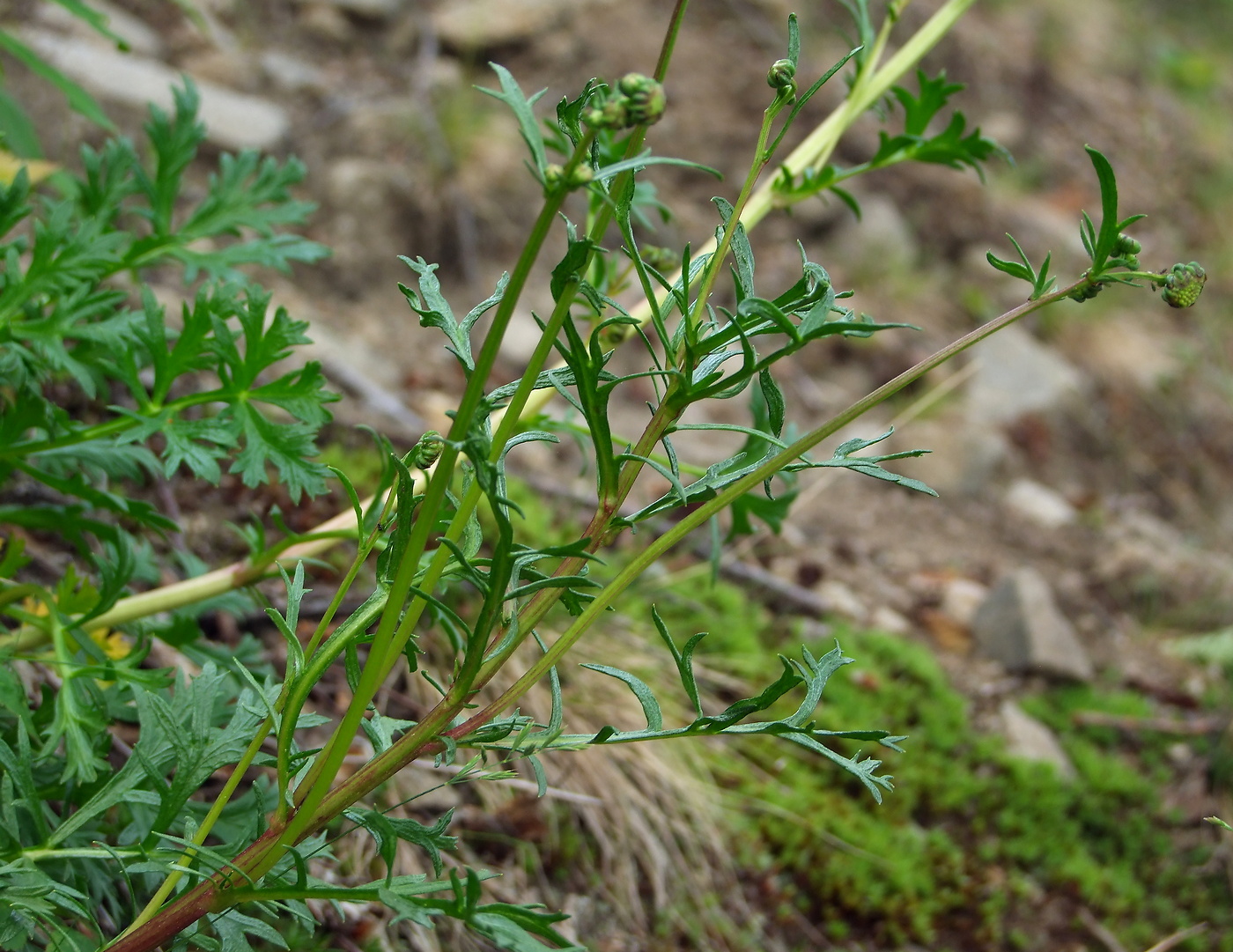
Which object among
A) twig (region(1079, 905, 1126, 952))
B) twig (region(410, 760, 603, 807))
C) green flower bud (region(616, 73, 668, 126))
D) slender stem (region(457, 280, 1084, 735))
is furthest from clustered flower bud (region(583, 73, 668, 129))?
twig (region(1079, 905, 1126, 952))

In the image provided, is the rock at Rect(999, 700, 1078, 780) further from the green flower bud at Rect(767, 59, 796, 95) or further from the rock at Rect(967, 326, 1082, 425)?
the green flower bud at Rect(767, 59, 796, 95)

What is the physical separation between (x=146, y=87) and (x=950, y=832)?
3.53m

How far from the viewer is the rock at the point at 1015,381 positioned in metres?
4.84

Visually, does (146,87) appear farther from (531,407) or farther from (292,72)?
(531,407)

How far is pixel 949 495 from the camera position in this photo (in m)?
4.27

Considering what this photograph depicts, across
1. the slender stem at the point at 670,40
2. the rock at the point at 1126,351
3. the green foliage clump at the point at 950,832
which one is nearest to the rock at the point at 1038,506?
the rock at the point at 1126,351

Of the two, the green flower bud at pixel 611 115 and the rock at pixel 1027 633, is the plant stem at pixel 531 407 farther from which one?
the rock at pixel 1027 633

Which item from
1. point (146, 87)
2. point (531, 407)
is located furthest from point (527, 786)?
point (146, 87)

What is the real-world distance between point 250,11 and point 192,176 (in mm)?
1260

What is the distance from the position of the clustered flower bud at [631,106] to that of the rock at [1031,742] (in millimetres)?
2535

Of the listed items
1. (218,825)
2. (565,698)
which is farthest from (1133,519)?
(218,825)

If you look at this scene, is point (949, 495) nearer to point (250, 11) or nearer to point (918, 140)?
point (918, 140)

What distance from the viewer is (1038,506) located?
4355 mm

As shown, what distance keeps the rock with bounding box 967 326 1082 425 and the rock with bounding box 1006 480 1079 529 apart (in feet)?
1.36
